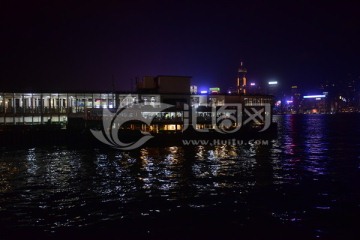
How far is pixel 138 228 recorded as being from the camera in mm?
18312

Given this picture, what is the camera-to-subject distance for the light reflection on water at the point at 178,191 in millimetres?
19672

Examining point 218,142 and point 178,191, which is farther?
point 218,142

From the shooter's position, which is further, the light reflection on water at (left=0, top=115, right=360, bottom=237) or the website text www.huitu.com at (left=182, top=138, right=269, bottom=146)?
the website text www.huitu.com at (left=182, top=138, right=269, bottom=146)

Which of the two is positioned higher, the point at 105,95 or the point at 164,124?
the point at 105,95

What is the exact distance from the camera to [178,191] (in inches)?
1017

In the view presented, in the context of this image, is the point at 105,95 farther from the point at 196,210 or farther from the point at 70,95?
the point at 196,210

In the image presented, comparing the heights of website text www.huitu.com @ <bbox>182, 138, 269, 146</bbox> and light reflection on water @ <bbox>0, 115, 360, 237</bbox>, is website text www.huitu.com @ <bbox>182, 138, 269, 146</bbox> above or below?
above

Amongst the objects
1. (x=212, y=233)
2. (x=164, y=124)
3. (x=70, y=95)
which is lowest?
(x=212, y=233)

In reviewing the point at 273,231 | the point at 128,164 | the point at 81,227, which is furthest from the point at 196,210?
the point at 128,164

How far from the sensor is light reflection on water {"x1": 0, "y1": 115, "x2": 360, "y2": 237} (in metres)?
19.7

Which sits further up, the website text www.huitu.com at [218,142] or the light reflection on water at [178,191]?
the website text www.huitu.com at [218,142]

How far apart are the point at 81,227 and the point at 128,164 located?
20410 mm

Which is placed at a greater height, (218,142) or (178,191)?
(218,142)

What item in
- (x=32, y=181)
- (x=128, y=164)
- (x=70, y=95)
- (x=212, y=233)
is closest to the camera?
(x=212, y=233)
